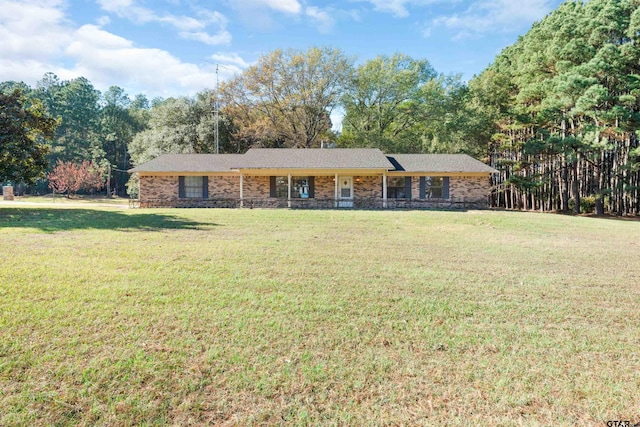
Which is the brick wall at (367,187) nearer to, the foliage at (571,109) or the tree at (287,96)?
the foliage at (571,109)

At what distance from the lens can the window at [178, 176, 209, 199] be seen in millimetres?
21562

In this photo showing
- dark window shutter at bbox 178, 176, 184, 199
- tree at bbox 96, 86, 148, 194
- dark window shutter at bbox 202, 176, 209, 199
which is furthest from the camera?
tree at bbox 96, 86, 148, 194

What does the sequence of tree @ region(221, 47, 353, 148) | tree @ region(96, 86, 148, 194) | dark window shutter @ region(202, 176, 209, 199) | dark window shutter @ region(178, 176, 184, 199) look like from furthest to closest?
tree @ region(96, 86, 148, 194), tree @ region(221, 47, 353, 148), dark window shutter @ region(202, 176, 209, 199), dark window shutter @ region(178, 176, 184, 199)

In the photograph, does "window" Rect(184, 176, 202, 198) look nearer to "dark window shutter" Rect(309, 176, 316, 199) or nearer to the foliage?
"dark window shutter" Rect(309, 176, 316, 199)

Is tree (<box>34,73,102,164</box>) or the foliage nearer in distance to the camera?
the foliage

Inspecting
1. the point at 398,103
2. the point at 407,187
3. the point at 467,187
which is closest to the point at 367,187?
the point at 407,187

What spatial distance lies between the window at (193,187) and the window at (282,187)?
13.8 feet

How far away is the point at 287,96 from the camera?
3259 cm

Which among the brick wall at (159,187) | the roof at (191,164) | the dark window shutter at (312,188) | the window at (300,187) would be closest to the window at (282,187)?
the window at (300,187)

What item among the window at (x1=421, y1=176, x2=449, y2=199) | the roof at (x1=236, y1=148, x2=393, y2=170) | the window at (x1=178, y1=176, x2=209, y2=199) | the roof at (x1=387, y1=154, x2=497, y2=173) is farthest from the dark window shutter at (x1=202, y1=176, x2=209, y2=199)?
the window at (x1=421, y1=176, x2=449, y2=199)

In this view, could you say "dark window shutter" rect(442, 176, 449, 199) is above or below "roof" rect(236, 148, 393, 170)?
below

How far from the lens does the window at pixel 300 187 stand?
21859mm

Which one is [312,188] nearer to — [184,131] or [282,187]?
[282,187]

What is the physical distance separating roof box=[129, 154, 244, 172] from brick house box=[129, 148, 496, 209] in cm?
A: 6
